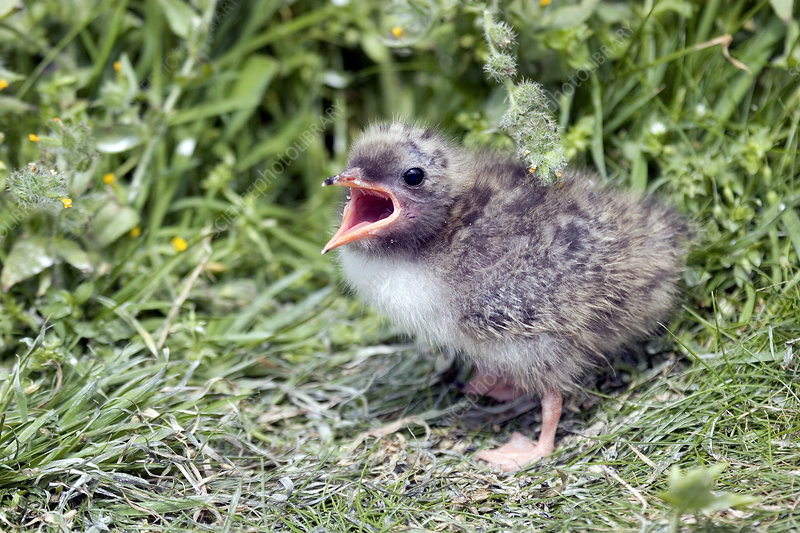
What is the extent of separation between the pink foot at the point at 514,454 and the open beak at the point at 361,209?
103 centimetres

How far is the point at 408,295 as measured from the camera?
2.90m

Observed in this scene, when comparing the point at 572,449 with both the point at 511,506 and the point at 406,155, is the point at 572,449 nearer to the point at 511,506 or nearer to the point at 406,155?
the point at 511,506

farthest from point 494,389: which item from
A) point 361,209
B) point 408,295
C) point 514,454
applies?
point 361,209

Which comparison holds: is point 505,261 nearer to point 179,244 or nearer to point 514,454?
point 514,454

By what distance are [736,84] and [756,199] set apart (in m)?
0.66

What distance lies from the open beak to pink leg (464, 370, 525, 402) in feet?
2.84

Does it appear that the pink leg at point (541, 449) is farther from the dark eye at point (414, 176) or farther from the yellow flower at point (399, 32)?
the yellow flower at point (399, 32)

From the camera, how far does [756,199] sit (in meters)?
3.33

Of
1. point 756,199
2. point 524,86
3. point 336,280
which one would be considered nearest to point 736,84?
point 756,199

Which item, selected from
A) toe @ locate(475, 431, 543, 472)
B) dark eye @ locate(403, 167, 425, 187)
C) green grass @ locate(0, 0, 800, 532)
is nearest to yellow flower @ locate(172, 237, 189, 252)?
green grass @ locate(0, 0, 800, 532)

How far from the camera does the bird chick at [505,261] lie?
9.13ft

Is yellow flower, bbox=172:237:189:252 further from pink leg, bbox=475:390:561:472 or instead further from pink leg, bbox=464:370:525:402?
pink leg, bbox=475:390:561:472

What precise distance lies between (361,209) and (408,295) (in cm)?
44

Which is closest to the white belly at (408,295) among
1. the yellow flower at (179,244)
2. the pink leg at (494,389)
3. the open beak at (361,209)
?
the open beak at (361,209)
